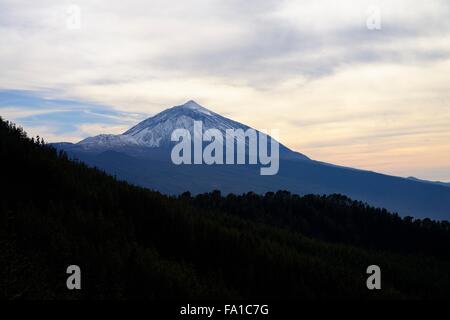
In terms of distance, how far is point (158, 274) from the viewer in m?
34.5

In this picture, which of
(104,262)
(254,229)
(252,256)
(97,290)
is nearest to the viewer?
(97,290)

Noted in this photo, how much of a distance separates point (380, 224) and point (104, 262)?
128 metres

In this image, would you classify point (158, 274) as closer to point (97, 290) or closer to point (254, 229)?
Result: point (97, 290)

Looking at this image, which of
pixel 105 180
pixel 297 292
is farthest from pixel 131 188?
pixel 297 292

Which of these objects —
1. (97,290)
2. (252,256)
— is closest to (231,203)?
(252,256)

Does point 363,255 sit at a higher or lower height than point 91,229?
lower

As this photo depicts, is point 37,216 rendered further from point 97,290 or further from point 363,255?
point 363,255

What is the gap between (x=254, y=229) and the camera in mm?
78688

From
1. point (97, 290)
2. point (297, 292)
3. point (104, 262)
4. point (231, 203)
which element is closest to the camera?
point (97, 290)

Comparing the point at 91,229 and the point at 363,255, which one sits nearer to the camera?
the point at 91,229

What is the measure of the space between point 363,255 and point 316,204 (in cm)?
6296

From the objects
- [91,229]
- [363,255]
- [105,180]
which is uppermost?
[105,180]

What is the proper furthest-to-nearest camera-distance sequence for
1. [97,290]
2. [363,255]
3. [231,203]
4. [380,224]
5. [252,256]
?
[380,224], [231,203], [363,255], [252,256], [97,290]

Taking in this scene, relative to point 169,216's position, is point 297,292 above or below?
below
